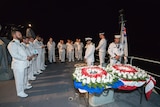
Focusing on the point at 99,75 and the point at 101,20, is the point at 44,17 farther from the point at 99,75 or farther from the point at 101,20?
the point at 99,75

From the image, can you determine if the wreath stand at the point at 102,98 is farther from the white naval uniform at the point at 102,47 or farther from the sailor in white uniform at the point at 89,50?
the white naval uniform at the point at 102,47

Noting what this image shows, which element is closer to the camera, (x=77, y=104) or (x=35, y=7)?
(x=77, y=104)

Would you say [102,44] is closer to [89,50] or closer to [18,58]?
[89,50]

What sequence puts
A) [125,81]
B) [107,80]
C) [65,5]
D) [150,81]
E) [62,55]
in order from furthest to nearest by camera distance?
1. [65,5]
2. [62,55]
3. [150,81]
4. [125,81]
5. [107,80]

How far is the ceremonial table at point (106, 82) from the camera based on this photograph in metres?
2.70

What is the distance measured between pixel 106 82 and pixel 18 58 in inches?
93.1

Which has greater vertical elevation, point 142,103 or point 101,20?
point 101,20

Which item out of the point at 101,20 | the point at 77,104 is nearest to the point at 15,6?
the point at 101,20

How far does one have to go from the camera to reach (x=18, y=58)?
11.8ft

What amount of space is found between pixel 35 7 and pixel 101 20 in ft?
21.8

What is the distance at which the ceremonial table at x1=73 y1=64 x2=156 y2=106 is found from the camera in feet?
8.86

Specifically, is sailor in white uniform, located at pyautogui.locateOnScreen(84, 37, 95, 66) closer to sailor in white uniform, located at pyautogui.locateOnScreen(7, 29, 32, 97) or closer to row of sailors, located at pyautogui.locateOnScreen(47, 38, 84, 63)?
sailor in white uniform, located at pyautogui.locateOnScreen(7, 29, 32, 97)

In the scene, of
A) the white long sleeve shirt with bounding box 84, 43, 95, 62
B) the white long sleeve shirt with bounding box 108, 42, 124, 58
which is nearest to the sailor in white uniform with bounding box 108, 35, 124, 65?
the white long sleeve shirt with bounding box 108, 42, 124, 58

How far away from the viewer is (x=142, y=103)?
3.42 m
